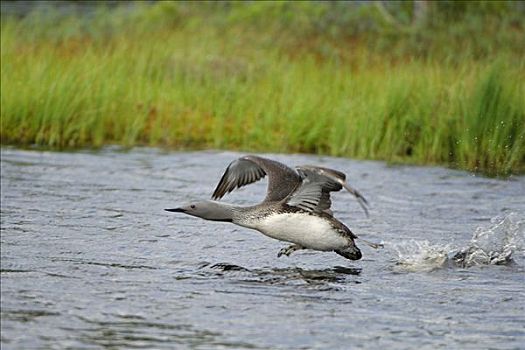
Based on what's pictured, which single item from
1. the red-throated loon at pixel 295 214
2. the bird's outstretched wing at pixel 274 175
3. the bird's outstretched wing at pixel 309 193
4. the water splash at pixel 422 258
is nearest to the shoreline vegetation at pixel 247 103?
the water splash at pixel 422 258

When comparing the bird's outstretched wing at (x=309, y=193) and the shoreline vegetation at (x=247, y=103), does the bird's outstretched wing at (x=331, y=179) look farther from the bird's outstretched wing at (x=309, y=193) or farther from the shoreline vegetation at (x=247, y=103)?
the shoreline vegetation at (x=247, y=103)

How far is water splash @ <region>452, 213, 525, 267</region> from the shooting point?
27.1 feet

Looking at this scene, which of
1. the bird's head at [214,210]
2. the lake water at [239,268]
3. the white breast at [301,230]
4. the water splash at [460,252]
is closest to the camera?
the lake water at [239,268]

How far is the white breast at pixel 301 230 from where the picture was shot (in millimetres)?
7828

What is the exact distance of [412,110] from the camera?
41.4 feet

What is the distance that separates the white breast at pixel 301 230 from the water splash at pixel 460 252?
0.49 metres

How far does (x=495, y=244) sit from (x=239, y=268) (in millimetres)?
2025

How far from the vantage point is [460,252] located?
836 centimetres

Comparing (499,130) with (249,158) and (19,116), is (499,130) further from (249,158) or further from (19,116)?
(19,116)

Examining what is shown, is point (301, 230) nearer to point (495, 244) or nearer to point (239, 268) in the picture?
point (239, 268)

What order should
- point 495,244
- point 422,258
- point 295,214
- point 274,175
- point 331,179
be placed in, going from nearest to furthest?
point 331,179 → point 295,214 → point 422,258 → point 274,175 → point 495,244

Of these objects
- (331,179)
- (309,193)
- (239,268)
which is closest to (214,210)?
(239,268)

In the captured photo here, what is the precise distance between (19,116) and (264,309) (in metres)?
6.99

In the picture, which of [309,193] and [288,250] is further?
[288,250]
